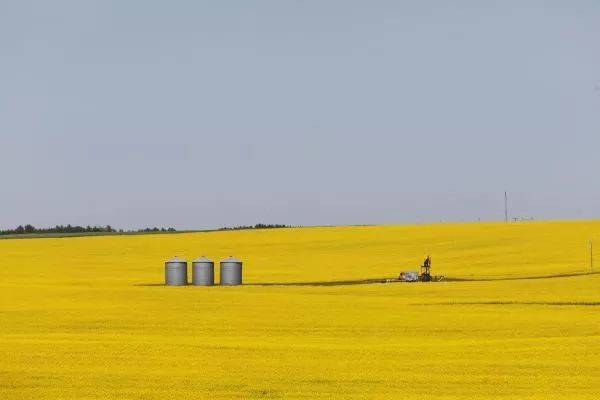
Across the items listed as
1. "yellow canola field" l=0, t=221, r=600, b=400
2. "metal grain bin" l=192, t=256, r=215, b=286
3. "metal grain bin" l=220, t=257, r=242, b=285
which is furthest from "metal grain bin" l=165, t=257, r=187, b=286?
"metal grain bin" l=220, t=257, r=242, b=285

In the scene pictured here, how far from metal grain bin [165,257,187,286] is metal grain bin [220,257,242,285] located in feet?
5.38

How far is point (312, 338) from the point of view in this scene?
19.8 metres

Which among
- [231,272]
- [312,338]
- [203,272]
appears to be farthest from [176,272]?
[312,338]

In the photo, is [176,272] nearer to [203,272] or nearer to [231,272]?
[203,272]

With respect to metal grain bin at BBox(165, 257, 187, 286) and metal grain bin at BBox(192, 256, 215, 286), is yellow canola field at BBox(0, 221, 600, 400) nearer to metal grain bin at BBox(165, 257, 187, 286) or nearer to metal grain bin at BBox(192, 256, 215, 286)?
metal grain bin at BBox(165, 257, 187, 286)

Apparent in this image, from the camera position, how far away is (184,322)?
23312 mm

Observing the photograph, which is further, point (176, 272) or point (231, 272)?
point (176, 272)

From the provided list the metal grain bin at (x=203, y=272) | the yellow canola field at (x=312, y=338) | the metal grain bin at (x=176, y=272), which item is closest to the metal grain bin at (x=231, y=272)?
the metal grain bin at (x=203, y=272)

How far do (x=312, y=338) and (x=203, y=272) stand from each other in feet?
81.8

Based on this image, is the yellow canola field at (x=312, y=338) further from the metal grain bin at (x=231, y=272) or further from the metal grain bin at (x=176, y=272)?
the metal grain bin at (x=176, y=272)

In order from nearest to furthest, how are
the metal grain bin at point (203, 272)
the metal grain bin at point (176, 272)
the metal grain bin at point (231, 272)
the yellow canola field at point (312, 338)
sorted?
the yellow canola field at point (312, 338) < the metal grain bin at point (231, 272) < the metal grain bin at point (203, 272) < the metal grain bin at point (176, 272)

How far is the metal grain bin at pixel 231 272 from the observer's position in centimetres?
4388

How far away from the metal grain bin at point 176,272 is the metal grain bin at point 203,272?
1.49 ft

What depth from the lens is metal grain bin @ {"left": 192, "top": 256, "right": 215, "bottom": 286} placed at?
44.3 metres
